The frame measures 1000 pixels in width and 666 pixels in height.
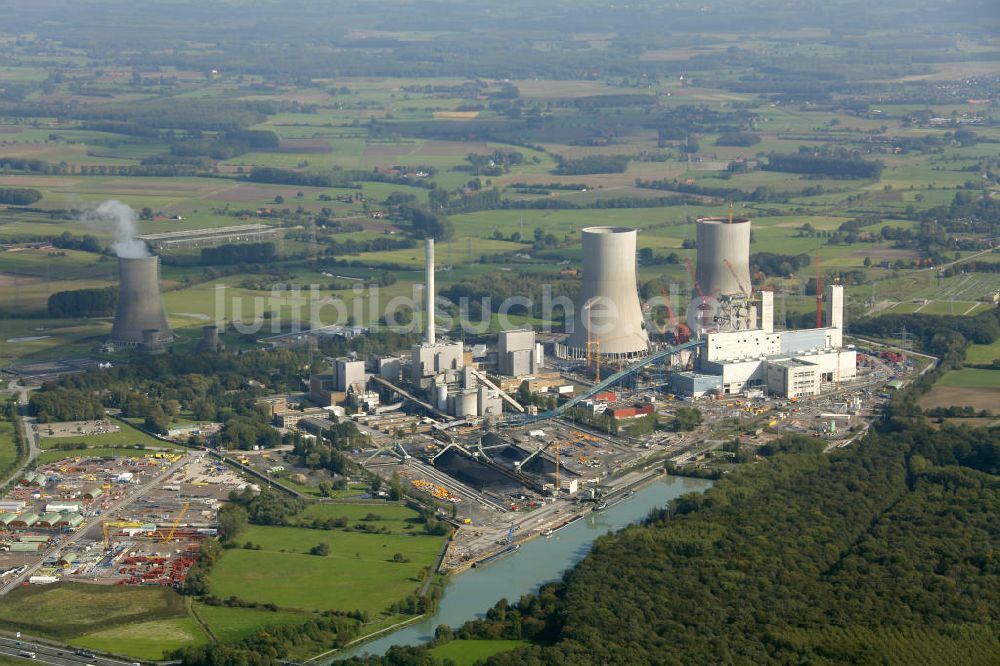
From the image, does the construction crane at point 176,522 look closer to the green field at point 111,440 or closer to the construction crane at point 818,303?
the green field at point 111,440

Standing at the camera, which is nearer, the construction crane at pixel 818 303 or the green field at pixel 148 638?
the green field at pixel 148 638

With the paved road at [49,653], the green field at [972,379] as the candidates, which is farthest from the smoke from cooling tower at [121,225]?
the green field at [972,379]

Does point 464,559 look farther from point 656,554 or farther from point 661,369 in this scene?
point 661,369

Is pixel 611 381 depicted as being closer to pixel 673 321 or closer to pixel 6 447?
pixel 673 321

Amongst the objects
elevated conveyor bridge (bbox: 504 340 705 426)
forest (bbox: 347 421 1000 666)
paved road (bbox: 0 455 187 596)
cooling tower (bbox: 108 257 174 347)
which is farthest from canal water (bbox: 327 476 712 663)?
cooling tower (bbox: 108 257 174 347)

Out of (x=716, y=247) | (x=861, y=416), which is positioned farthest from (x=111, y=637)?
(x=716, y=247)

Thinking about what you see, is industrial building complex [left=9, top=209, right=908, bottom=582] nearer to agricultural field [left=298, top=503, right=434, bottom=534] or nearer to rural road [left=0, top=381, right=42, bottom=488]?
rural road [left=0, top=381, right=42, bottom=488]

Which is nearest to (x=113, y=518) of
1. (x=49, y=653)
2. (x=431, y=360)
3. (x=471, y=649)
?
(x=49, y=653)
